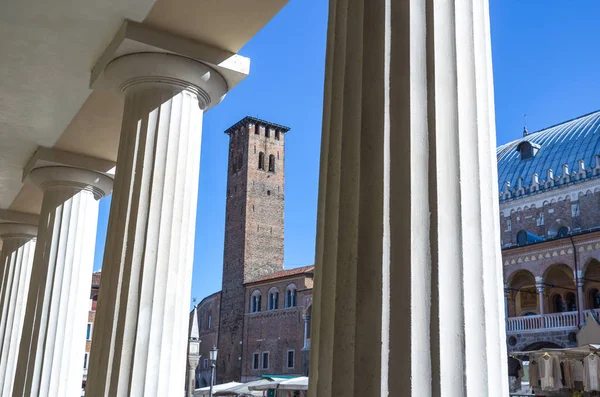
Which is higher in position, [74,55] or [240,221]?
[240,221]

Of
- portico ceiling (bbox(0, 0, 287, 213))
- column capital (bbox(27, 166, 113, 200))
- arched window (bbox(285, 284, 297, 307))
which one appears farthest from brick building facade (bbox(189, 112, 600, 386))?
portico ceiling (bbox(0, 0, 287, 213))

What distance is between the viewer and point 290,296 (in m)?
56.0

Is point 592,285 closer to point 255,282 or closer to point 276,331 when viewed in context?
point 276,331

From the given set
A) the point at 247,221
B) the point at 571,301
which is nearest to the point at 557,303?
the point at 571,301

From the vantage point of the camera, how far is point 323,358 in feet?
7.38

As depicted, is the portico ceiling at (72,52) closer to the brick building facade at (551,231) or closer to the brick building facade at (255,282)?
the brick building facade at (551,231)

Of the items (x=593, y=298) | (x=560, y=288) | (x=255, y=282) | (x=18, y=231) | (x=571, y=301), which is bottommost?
(x=18, y=231)

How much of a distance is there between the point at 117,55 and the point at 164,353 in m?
2.37

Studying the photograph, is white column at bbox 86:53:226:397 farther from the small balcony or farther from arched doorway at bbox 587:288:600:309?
arched doorway at bbox 587:288:600:309

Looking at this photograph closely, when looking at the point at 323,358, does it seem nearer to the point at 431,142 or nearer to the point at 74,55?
the point at 431,142

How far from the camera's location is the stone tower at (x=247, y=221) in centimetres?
6456

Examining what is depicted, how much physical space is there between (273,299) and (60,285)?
52321mm

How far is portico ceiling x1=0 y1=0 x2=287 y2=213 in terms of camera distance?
4.87 m

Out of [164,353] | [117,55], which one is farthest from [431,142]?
[117,55]
